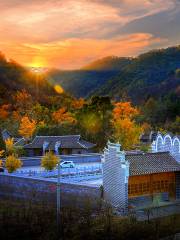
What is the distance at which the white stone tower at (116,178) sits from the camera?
2352 cm

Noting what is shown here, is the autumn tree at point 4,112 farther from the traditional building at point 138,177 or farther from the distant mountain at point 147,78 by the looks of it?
the traditional building at point 138,177

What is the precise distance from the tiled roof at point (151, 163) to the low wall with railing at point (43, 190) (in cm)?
248

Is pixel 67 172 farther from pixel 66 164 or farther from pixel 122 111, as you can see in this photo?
pixel 122 111

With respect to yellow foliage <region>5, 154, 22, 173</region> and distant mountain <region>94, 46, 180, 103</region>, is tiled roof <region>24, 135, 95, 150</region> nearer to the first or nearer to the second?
yellow foliage <region>5, 154, 22, 173</region>

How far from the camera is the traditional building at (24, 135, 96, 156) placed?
4731cm

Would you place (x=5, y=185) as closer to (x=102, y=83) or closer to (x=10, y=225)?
A: (x=10, y=225)

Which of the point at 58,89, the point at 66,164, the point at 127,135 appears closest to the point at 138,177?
the point at 66,164

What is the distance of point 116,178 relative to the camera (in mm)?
23922

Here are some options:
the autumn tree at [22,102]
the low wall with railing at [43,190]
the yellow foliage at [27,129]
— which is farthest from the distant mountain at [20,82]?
the low wall with railing at [43,190]

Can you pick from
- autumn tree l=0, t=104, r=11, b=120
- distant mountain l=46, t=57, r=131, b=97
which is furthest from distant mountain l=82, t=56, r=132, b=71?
autumn tree l=0, t=104, r=11, b=120

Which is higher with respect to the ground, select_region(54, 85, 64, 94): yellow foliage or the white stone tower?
select_region(54, 85, 64, 94): yellow foliage

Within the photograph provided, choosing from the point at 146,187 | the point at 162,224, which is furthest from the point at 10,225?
the point at 146,187

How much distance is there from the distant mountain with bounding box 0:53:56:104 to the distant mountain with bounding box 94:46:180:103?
596 inches

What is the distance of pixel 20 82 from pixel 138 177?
98.0m
